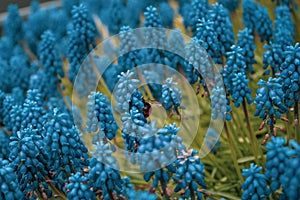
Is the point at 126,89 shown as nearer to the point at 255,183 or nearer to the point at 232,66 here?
the point at 232,66

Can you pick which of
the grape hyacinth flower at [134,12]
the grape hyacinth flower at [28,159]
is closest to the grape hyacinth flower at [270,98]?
the grape hyacinth flower at [28,159]

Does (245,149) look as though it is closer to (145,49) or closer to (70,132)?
(145,49)

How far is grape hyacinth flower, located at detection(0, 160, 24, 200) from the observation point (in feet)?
10.4

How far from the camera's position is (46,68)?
19.9ft

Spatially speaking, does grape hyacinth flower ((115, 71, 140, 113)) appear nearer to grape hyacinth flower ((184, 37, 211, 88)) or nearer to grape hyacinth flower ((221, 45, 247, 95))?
grape hyacinth flower ((184, 37, 211, 88))

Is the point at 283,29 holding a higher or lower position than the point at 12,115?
higher

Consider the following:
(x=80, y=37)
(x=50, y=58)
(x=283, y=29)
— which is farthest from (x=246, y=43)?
(x=50, y=58)

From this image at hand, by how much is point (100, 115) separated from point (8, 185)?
85 centimetres

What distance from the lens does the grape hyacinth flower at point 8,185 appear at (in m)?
3.16

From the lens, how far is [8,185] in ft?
10.5

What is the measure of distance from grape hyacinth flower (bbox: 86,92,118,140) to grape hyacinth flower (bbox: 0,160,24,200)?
2.36 feet

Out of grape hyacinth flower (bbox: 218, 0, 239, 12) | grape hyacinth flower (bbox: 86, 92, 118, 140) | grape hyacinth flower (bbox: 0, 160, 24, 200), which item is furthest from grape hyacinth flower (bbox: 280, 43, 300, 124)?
grape hyacinth flower (bbox: 218, 0, 239, 12)

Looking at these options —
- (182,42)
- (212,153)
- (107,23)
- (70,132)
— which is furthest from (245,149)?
(107,23)

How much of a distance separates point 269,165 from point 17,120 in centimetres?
261
